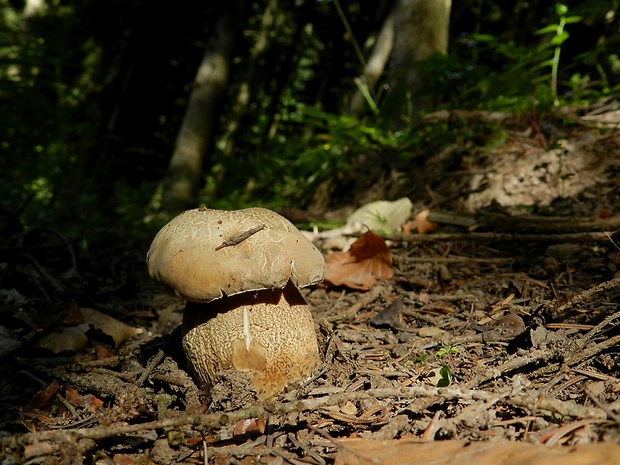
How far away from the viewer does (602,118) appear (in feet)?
12.2

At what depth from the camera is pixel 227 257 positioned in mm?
1768

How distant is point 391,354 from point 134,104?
9.50 meters

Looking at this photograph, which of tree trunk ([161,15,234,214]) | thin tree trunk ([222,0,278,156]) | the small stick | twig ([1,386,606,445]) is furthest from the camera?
thin tree trunk ([222,0,278,156])

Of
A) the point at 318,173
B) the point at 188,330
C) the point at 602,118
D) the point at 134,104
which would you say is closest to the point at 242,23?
the point at 134,104

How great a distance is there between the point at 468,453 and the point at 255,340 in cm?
92

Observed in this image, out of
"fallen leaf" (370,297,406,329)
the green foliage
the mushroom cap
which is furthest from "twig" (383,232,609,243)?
the mushroom cap

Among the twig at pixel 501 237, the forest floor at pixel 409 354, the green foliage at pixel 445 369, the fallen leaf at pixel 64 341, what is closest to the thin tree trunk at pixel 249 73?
the forest floor at pixel 409 354

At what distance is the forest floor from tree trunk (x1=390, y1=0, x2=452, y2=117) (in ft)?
5.13

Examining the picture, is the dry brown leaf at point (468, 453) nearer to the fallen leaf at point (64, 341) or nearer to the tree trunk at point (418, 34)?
the fallen leaf at point (64, 341)

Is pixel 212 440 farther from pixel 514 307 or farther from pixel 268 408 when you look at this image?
pixel 514 307

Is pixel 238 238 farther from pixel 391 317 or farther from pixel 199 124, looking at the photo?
pixel 199 124

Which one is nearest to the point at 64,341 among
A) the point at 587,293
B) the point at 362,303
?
the point at 362,303

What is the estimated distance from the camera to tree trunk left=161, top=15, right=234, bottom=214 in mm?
7742

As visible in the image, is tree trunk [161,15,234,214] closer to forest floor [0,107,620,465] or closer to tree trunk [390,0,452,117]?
tree trunk [390,0,452,117]
